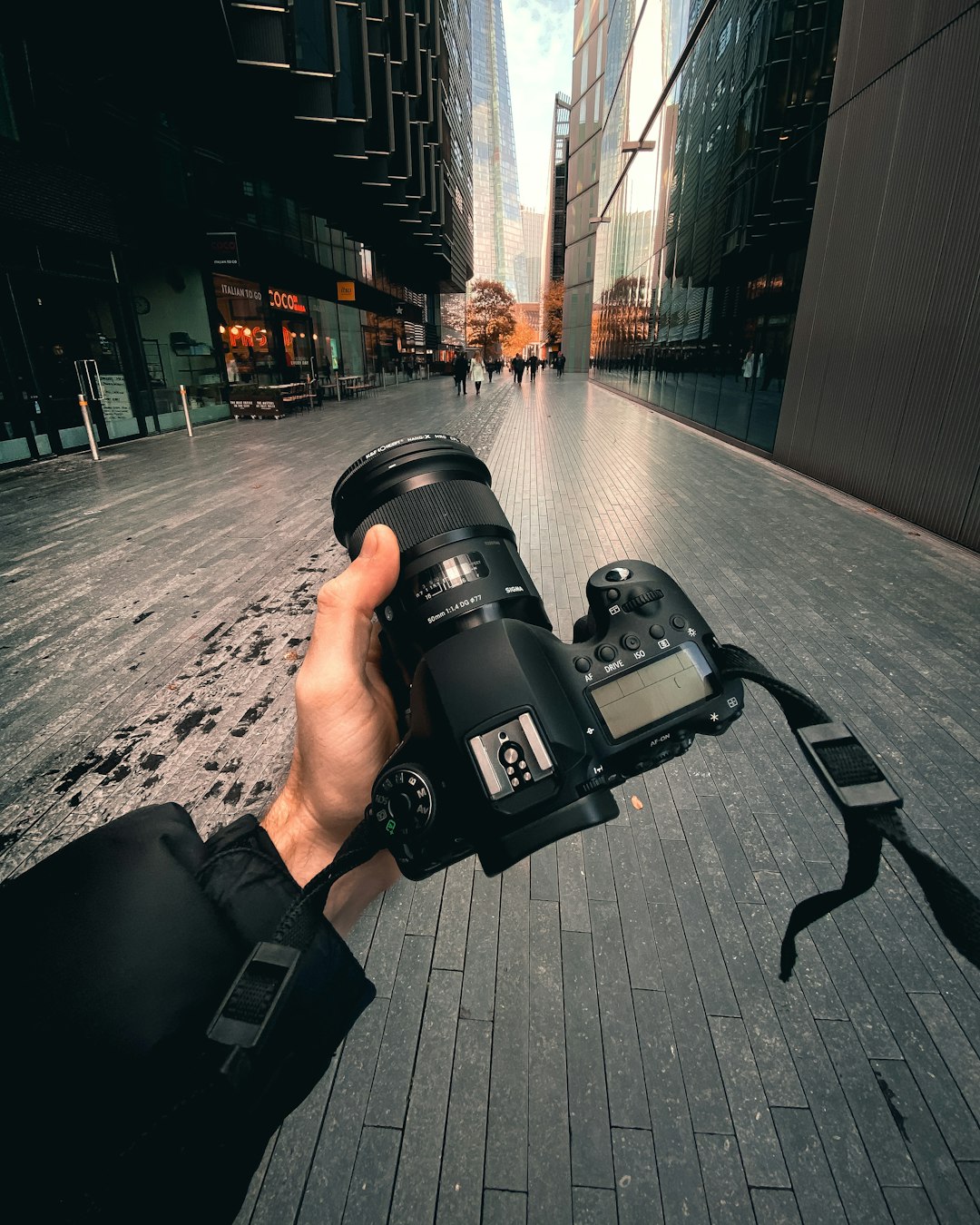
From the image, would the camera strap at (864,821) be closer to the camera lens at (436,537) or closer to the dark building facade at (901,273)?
the camera lens at (436,537)

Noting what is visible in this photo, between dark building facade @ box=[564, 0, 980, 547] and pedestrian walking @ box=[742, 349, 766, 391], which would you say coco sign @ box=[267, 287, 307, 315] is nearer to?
dark building facade @ box=[564, 0, 980, 547]

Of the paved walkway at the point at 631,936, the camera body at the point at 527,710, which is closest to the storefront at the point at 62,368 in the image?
the paved walkway at the point at 631,936

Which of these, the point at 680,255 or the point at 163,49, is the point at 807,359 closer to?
the point at 680,255

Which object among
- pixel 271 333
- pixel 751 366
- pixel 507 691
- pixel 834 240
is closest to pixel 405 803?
pixel 507 691

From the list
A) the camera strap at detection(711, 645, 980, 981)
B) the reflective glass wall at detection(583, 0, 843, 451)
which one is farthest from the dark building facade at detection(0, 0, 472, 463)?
the camera strap at detection(711, 645, 980, 981)

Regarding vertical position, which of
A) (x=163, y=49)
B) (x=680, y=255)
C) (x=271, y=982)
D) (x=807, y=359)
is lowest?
(x=271, y=982)

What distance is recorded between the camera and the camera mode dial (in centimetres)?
105

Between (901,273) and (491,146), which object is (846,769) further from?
(491,146)

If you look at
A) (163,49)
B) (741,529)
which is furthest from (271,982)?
(163,49)

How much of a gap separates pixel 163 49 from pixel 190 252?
5.49 meters

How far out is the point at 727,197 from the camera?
11.7 meters

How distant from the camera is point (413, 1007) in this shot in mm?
1777

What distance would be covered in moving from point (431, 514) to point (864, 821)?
3.78 ft

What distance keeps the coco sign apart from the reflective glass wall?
12.5m
